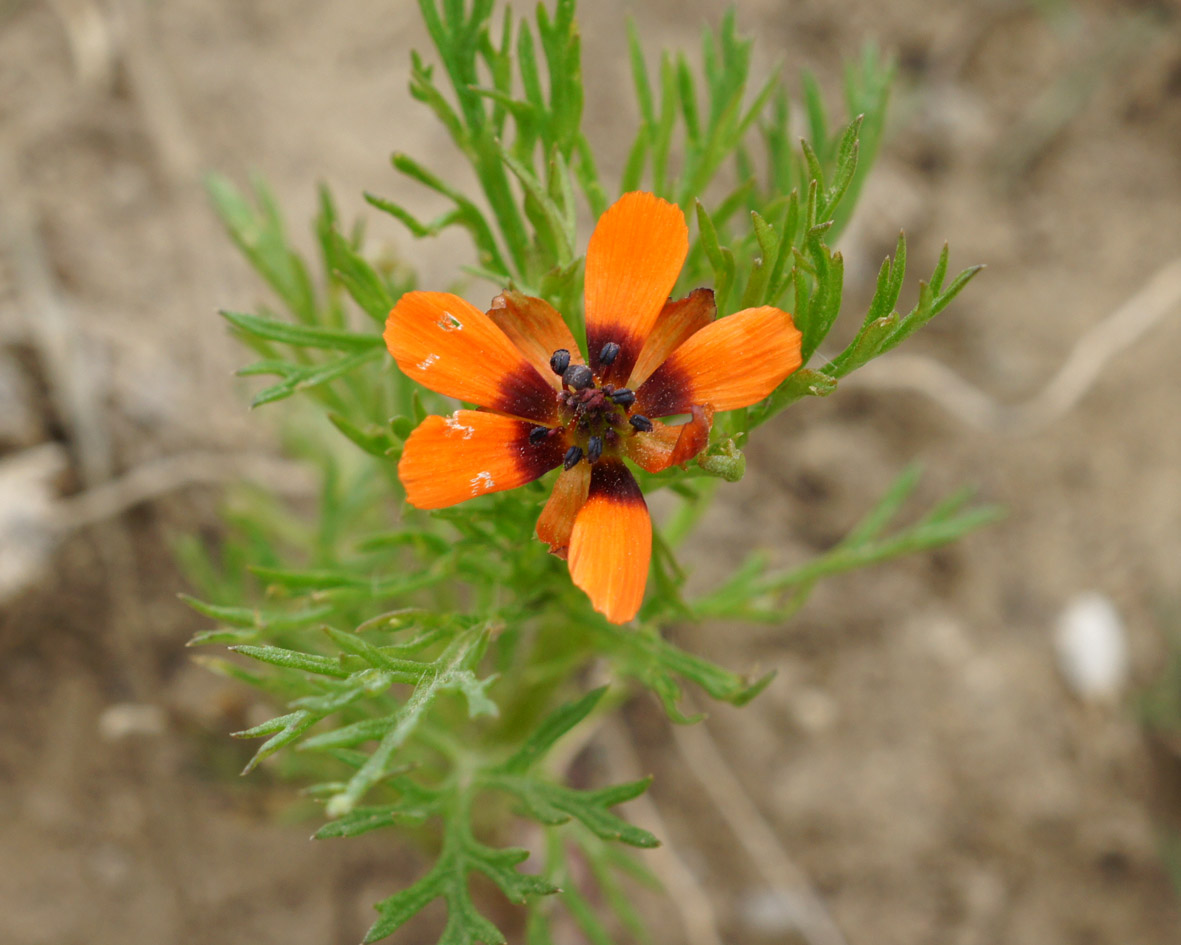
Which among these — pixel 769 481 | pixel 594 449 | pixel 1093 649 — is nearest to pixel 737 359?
pixel 594 449

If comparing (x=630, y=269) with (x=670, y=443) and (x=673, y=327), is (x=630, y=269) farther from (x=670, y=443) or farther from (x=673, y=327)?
(x=670, y=443)

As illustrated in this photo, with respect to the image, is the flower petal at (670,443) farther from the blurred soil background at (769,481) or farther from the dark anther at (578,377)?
the blurred soil background at (769,481)

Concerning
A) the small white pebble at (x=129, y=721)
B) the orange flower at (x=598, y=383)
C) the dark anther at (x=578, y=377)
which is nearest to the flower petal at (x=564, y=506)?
the orange flower at (x=598, y=383)

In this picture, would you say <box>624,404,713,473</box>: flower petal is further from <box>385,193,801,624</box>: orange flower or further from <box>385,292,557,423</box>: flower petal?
<box>385,292,557,423</box>: flower petal

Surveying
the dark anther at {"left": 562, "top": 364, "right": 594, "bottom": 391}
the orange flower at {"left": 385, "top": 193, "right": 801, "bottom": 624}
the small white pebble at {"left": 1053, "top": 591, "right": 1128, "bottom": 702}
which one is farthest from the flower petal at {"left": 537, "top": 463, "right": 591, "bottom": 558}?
the small white pebble at {"left": 1053, "top": 591, "right": 1128, "bottom": 702}

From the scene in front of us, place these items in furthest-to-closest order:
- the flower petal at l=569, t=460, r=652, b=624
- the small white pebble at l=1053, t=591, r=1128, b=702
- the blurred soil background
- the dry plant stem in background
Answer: the dry plant stem in background
the small white pebble at l=1053, t=591, r=1128, b=702
the blurred soil background
the flower petal at l=569, t=460, r=652, b=624

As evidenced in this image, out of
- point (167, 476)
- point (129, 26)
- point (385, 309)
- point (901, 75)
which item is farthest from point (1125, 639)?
point (129, 26)
